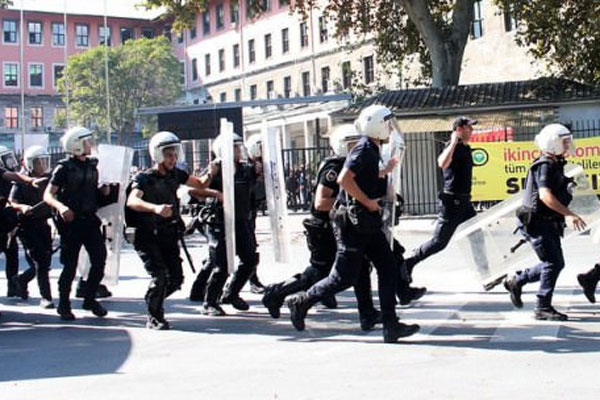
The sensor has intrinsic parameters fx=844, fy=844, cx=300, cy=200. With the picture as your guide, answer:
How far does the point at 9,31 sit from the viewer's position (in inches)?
2948

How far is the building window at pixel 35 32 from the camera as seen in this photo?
76000mm

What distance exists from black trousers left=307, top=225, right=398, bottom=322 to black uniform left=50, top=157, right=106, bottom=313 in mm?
2719

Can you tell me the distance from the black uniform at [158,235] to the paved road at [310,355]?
386mm

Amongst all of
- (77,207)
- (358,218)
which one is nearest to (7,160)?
(77,207)

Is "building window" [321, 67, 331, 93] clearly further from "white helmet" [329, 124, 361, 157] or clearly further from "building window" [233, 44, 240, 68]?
"white helmet" [329, 124, 361, 157]

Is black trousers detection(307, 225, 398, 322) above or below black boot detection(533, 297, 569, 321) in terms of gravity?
above

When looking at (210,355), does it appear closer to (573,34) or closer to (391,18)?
(573,34)

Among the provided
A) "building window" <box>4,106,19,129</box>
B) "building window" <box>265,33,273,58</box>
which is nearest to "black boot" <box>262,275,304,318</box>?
"building window" <box>265,33,273,58</box>

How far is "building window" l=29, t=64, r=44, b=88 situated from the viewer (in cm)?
7662

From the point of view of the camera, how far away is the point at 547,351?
20.2 ft

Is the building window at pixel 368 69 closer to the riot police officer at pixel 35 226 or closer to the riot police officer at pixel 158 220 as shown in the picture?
the riot police officer at pixel 35 226

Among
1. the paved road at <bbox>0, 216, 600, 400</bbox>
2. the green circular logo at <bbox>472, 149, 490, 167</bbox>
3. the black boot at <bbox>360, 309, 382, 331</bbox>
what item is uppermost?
the green circular logo at <bbox>472, 149, 490, 167</bbox>

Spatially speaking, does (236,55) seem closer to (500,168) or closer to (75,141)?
(500,168)

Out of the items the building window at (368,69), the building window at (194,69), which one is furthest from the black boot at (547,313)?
the building window at (194,69)
